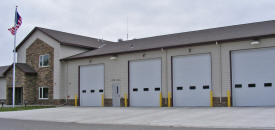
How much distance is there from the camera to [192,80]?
2398 cm

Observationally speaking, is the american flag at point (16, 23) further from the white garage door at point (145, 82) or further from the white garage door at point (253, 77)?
the white garage door at point (253, 77)

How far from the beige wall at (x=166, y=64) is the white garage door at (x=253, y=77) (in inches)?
17.1

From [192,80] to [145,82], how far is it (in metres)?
4.06

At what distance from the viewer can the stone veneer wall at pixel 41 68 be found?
32.5m

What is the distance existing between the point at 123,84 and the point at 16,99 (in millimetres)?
14046

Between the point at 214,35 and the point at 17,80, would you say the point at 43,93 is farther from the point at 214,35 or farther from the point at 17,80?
the point at 214,35

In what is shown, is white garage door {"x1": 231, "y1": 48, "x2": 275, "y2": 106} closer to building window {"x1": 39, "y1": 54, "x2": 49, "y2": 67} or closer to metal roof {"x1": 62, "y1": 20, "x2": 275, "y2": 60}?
metal roof {"x1": 62, "y1": 20, "x2": 275, "y2": 60}

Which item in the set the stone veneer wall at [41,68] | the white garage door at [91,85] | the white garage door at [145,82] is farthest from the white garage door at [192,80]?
the stone veneer wall at [41,68]

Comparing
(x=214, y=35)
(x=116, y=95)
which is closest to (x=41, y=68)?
(x=116, y=95)

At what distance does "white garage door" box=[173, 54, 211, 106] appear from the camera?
2338 centimetres

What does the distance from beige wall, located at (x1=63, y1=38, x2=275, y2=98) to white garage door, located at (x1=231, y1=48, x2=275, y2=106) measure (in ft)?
1.42

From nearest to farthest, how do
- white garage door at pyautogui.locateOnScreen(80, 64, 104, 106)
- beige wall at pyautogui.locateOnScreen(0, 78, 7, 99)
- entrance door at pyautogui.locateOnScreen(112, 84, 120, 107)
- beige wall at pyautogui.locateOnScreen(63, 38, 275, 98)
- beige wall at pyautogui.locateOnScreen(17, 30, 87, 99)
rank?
beige wall at pyautogui.locateOnScreen(63, 38, 275, 98), entrance door at pyautogui.locateOnScreen(112, 84, 120, 107), white garage door at pyautogui.locateOnScreen(80, 64, 104, 106), beige wall at pyautogui.locateOnScreen(17, 30, 87, 99), beige wall at pyautogui.locateOnScreen(0, 78, 7, 99)

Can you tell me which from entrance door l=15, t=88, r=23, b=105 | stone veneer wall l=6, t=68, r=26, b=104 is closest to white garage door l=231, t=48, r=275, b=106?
stone veneer wall l=6, t=68, r=26, b=104

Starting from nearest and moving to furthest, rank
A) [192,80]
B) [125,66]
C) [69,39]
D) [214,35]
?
1. [192,80]
2. [214,35]
3. [125,66]
4. [69,39]
